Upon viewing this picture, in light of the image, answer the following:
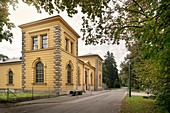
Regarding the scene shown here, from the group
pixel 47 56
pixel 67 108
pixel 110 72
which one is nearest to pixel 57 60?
pixel 47 56

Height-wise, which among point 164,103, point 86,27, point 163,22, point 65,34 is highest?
point 65,34

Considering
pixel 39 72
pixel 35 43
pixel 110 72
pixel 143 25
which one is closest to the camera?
pixel 143 25

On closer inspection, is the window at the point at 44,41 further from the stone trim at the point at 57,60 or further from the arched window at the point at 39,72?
the arched window at the point at 39,72

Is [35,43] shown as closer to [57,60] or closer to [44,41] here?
[44,41]

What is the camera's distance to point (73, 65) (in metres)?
22.0

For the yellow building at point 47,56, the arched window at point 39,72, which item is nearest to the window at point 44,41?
the yellow building at point 47,56

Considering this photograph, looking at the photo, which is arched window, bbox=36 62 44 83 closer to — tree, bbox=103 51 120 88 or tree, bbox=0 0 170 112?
tree, bbox=0 0 170 112

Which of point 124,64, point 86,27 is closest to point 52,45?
point 86,27

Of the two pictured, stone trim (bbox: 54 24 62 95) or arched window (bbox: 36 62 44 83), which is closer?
stone trim (bbox: 54 24 62 95)

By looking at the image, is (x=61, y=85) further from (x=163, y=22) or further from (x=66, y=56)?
(x=163, y=22)

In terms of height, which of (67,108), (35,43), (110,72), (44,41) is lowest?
(110,72)

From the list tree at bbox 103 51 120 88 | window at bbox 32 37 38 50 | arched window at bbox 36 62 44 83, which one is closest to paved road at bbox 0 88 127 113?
arched window at bbox 36 62 44 83

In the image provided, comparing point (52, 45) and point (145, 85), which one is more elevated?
point (52, 45)

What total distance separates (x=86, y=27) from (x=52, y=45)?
10.7 m
